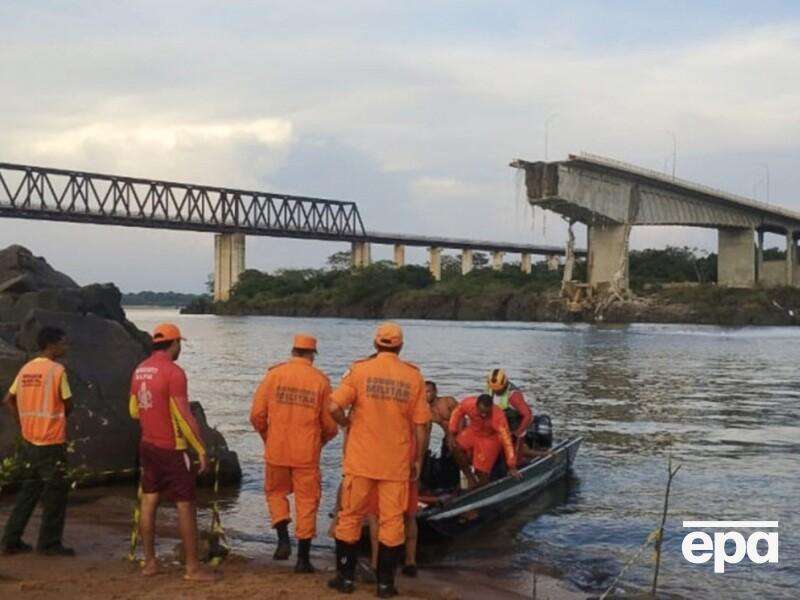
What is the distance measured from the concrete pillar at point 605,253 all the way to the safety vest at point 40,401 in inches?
3487

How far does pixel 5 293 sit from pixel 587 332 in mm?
65738

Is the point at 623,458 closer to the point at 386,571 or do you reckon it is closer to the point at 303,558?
the point at 303,558

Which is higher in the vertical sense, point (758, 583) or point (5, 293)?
point (5, 293)

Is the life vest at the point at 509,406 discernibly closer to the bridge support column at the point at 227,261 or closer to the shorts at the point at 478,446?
the shorts at the point at 478,446

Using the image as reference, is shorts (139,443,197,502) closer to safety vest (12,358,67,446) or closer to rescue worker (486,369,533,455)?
safety vest (12,358,67,446)

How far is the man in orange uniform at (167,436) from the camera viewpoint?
26.0 ft

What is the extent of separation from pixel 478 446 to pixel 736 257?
106267mm

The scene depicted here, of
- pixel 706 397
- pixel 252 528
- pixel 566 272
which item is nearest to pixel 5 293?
pixel 252 528

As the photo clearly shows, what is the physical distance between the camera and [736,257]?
112 meters

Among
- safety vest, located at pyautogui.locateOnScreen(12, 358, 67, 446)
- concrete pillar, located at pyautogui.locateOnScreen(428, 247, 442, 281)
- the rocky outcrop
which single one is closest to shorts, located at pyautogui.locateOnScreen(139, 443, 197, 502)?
safety vest, located at pyautogui.locateOnScreen(12, 358, 67, 446)

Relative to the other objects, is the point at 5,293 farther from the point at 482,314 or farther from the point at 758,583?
the point at 482,314

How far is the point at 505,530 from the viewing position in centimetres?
1240

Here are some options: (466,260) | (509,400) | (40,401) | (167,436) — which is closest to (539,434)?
(509,400)

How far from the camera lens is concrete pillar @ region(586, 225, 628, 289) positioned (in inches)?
3757
